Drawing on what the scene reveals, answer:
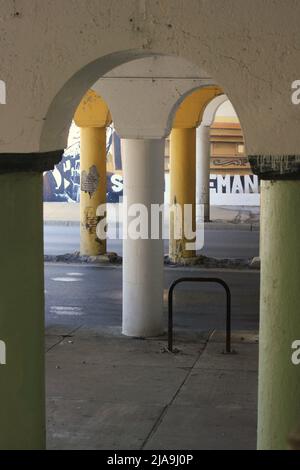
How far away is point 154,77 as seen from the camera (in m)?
13.3

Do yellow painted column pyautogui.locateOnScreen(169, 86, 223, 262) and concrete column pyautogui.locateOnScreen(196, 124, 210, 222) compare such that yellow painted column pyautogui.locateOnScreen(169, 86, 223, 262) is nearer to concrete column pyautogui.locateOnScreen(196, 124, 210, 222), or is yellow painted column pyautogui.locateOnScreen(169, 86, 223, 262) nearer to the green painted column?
concrete column pyautogui.locateOnScreen(196, 124, 210, 222)

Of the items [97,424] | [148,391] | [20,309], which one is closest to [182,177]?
[148,391]

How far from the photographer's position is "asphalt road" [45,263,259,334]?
1422 cm

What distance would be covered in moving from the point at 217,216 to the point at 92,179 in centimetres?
918

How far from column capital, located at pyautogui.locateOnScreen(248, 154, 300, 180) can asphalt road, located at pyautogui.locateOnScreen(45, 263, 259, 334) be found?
7327 millimetres

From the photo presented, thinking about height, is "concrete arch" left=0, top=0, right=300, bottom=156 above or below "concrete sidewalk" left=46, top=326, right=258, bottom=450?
above

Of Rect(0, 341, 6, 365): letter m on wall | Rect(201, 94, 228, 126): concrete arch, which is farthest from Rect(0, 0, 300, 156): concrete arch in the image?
Rect(201, 94, 228, 126): concrete arch

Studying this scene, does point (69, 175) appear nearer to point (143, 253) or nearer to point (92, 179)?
point (92, 179)

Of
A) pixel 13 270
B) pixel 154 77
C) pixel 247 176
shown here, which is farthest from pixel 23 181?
pixel 247 176

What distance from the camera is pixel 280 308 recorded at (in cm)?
673

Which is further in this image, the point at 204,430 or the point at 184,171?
the point at 184,171

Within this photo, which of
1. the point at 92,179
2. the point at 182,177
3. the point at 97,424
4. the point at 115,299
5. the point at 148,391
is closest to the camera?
the point at 97,424

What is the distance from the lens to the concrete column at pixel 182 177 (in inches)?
758

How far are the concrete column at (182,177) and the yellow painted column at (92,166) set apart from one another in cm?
150
